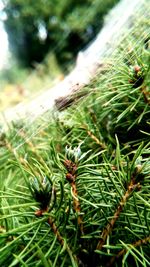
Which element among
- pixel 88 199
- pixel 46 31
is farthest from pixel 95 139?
pixel 46 31

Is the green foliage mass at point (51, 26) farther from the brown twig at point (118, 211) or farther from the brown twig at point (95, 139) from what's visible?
the brown twig at point (118, 211)

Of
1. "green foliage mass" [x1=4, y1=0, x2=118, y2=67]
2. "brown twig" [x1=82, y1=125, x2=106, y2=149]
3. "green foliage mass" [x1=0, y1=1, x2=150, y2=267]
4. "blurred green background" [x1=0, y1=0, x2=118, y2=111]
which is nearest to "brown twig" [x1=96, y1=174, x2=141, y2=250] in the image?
"green foliage mass" [x1=0, y1=1, x2=150, y2=267]

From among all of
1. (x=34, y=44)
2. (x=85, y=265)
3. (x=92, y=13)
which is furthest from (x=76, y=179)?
(x=34, y=44)

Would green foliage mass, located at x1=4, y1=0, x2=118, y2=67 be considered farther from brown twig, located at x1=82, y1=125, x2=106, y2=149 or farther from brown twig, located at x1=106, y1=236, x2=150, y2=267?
brown twig, located at x1=106, y1=236, x2=150, y2=267

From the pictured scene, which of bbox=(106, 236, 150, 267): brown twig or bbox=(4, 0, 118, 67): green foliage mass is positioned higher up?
bbox=(4, 0, 118, 67): green foliage mass

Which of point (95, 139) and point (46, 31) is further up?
point (46, 31)

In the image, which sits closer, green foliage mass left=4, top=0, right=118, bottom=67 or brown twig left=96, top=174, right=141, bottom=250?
brown twig left=96, top=174, right=141, bottom=250

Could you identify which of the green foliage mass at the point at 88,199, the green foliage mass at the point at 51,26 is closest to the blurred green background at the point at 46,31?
the green foliage mass at the point at 51,26

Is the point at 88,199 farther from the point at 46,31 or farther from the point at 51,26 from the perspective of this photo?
the point at 46,31
